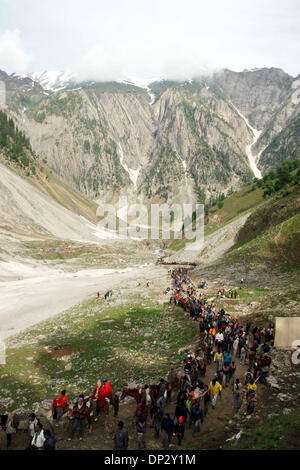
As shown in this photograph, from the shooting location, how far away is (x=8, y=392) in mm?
18734

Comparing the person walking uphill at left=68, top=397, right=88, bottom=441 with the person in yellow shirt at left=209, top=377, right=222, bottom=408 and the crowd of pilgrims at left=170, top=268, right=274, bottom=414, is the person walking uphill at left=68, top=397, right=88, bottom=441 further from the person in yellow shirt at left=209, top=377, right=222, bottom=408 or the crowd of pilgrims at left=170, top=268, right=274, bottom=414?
the person in yellow shirt at left=209, top=377, right=222, bottom=408

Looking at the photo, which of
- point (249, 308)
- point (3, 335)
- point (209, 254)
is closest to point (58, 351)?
point (3, 335)

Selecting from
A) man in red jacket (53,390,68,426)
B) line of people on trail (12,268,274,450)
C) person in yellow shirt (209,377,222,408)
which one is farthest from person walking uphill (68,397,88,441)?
person in yellow shirt (209,377,222,408)

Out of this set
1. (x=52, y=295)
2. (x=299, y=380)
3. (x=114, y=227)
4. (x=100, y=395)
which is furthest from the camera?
(x=114, y=227)

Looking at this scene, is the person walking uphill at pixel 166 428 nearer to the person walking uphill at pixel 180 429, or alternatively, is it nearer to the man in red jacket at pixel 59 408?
the person walking uphill at pixel 180 429

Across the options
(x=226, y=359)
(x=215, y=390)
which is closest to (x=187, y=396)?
(x=215, y=390)

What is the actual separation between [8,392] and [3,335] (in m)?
15.6

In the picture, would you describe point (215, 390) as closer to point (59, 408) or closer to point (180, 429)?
point (180, 429)

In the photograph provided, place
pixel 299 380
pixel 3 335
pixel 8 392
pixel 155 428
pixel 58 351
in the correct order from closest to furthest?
Result: pixel 155 428 < pixel 299 380 < pixel 8 392 < pixel 58 351 < pixel 3 335

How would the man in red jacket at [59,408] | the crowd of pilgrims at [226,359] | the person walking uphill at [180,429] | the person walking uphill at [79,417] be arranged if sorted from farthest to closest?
the crowd of pilgrims at [226,359] → the man in red jacket at [59,408] → the person walking uphill at [79,417] → the person walking uphill at [180,429]

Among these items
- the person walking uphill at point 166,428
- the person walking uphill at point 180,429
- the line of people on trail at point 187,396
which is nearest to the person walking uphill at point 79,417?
the line of people on trail at point 187,396

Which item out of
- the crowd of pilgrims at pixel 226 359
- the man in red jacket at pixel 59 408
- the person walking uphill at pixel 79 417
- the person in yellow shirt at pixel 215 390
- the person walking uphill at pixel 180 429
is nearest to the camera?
the person walking uphill at pixel 180 429

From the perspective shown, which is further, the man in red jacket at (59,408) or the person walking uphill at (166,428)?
the man in red jacket at (59,408)
